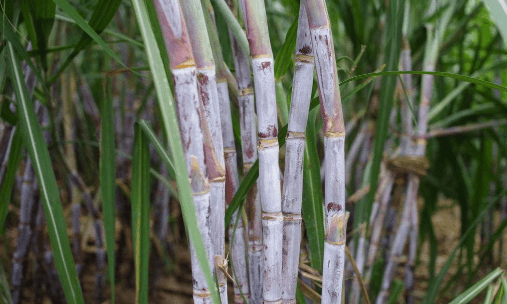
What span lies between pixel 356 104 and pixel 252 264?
2.01 feet

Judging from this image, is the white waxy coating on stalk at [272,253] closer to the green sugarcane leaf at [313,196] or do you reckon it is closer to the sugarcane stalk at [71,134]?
the green sugarcane leaf at [313,196]

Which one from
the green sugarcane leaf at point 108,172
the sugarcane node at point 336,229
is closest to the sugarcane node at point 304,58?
the sugarcane node at point 336,229

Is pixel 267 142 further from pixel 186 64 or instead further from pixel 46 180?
pixel 46 180

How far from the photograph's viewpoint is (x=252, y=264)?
1.36 ft

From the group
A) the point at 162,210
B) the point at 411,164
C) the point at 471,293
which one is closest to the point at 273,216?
the point at 471,293

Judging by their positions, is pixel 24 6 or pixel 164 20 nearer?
pixel 164 20

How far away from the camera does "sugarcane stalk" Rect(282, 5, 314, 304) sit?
33 cm

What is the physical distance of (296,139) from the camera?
331 mm

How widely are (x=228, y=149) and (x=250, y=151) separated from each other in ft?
0.07

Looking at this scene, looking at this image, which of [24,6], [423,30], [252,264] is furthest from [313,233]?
[423,30]

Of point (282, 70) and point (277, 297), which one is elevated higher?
point (282, 70)

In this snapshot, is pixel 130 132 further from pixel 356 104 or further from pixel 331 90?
pixel 331 90

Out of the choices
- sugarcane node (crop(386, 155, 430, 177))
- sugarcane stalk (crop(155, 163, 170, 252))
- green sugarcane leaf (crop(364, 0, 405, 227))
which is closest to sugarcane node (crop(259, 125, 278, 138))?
green sugarcane leaf (crop(364, 0, 405, 227))

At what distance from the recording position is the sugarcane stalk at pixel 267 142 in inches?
11.0
